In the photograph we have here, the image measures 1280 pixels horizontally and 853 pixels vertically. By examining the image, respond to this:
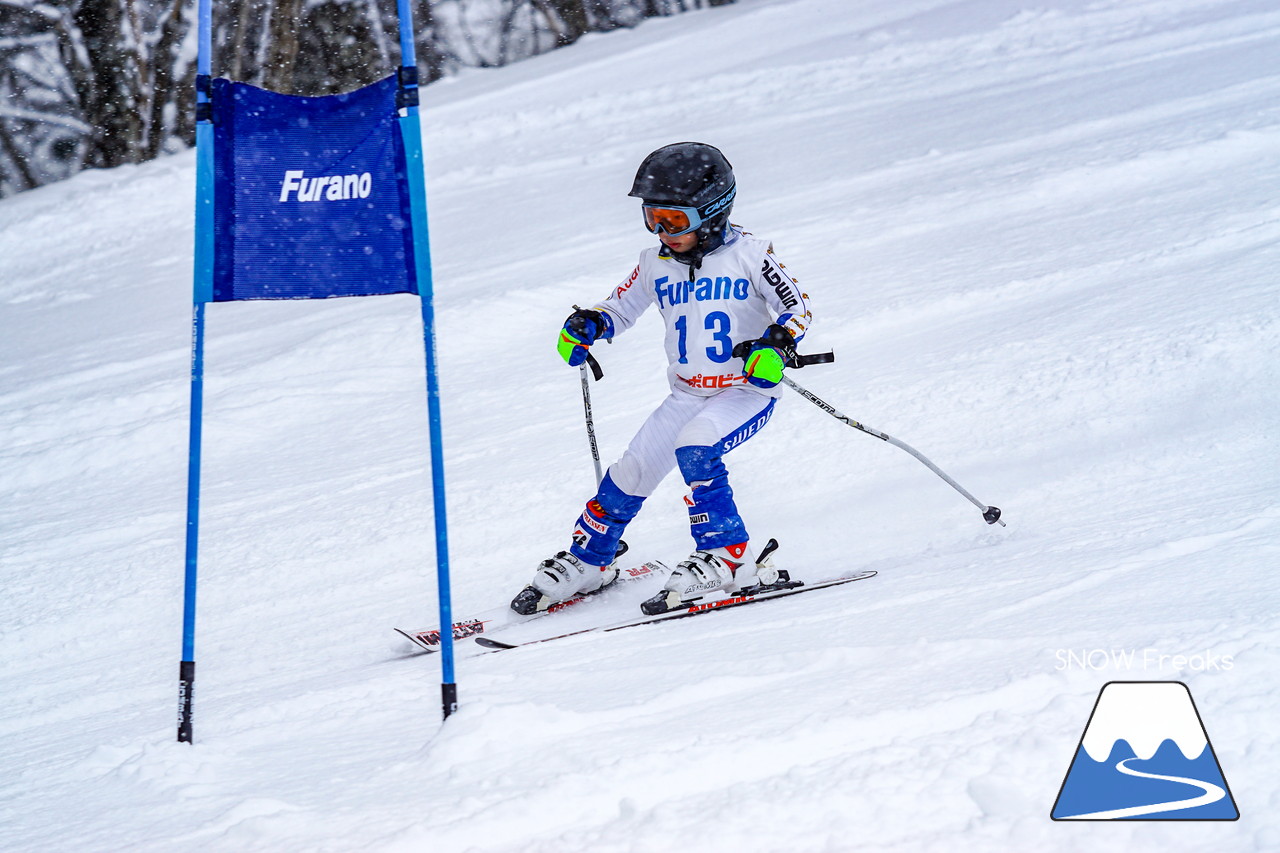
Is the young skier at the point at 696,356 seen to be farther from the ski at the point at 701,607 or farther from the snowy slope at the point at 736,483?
the snowy slope at the point at 736,483

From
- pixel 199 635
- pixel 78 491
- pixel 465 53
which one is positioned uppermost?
pixel 465 53

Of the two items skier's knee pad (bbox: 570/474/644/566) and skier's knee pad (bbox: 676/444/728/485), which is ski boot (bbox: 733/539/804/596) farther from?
skier's knee pad (bbox: 570/474/644/566)

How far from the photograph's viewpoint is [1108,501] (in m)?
4.55

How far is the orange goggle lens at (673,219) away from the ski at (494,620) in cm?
156

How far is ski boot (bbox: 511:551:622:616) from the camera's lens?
4.43 meters

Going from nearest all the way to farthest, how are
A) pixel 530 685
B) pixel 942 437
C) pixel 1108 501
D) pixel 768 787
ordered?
1. pixel 768 787
2. pixel 530 685
3. pixel 1108 501
4. pixel 942 437

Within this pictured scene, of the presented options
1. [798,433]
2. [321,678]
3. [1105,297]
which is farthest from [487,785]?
[1105,297]

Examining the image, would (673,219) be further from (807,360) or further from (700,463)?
(700,463)

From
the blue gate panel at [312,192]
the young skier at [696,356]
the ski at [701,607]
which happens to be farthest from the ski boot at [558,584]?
the blue gate panel at [312,192]

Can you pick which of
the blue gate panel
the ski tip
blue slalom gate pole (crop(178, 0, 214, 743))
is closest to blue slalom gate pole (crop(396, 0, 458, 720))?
the blue gate panel

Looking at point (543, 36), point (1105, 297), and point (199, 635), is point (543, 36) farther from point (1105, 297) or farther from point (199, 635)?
point (199, 635)

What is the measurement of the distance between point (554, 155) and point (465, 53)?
1170 cm

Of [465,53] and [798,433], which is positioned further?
[465,53]

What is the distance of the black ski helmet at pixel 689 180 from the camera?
13.2 feet
